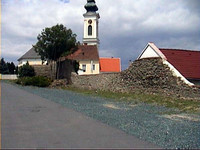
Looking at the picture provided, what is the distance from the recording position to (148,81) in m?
21.2

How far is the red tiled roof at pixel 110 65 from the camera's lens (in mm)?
58487

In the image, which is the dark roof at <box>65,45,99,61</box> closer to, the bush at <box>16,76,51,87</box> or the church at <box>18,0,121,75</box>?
the church at <box>18,0,121,75</box>

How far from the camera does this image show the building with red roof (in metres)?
20.1

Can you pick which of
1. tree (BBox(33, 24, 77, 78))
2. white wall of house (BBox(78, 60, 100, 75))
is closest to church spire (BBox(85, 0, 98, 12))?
white wall of house (BBox(78, 60, 100, 75))

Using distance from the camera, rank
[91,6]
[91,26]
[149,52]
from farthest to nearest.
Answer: [91,6]
[91,26]
[149,52]

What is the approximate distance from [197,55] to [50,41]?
2062 centimetres

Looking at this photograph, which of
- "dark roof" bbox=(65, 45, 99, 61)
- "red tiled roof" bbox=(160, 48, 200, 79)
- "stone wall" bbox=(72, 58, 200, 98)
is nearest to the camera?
"stone wall" bbox=(72, 58, 200, 98)

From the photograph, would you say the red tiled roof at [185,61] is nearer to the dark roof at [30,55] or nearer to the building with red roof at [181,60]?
the building with red roof at [181,60]

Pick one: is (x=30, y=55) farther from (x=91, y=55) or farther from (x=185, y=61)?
(x=185, y=61)

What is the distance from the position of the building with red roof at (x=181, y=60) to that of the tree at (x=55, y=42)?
1429 centimetres

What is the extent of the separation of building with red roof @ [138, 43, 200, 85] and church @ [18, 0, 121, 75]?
80.0ft

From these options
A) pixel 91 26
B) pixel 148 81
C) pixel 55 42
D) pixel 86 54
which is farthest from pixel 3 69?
pixel 148 81

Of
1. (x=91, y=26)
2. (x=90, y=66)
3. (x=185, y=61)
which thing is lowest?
(x=185, y=61)

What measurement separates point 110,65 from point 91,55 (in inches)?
225
